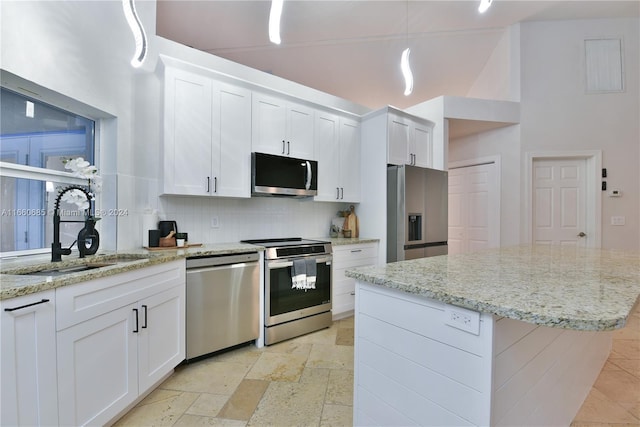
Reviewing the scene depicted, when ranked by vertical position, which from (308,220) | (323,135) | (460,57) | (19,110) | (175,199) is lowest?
(308,220)

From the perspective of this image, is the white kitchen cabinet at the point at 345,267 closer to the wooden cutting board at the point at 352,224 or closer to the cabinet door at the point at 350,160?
the wooden cutting board at the point at 352,224

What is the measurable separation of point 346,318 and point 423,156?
232 centimetres

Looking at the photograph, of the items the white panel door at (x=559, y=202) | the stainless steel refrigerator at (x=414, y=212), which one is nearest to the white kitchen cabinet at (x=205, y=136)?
the stainless steel refrigerator at (x=414, y=212)

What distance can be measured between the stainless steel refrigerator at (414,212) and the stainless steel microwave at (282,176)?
945 millimetres

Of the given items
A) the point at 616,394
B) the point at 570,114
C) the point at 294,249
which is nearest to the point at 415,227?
the point at 294,249

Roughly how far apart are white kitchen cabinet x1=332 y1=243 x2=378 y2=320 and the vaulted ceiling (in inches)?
114

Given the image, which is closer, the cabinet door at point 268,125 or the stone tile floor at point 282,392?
the stone tile floor at point 282,392

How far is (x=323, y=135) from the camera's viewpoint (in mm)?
3455

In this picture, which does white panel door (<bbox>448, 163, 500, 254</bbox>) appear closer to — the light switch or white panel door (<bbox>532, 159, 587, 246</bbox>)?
white panel door (<bbox>532, 159, 587, 246</bbox>)

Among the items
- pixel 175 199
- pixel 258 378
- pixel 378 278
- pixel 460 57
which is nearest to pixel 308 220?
pixel 175 199

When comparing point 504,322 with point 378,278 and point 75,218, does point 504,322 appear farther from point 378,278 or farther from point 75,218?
point 75,218

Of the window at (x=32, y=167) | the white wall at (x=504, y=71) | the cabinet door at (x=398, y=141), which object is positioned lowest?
the window at (x=32, y=167)

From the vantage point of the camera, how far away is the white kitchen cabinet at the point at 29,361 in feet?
3.60

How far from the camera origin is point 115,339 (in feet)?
5.24
